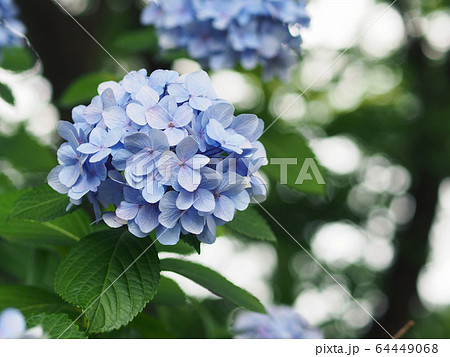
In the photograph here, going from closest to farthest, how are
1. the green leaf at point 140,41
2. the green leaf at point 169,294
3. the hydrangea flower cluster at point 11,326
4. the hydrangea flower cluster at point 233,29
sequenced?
the hydrangea flower cluster at point 11,326
the green leaf at point 169,294
the hydrangea flower cluster at point 233,29
the green leaf at point 140,41

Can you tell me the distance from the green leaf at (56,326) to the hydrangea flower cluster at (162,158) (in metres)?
0.22

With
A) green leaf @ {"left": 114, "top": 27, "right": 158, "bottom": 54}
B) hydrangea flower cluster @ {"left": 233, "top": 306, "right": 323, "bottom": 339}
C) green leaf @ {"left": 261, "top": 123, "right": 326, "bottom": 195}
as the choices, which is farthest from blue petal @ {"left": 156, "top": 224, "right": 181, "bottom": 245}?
green leaf @ {"left": 114, "top": 27, "right": 158, "bottom": 54}

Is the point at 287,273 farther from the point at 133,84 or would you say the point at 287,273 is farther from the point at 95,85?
the point at 133,84

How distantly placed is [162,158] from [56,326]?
0.38 m

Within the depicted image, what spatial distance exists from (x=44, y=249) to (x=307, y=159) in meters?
0.97

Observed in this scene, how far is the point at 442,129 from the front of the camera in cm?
491

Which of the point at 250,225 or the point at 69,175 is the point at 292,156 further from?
the point at 69,175

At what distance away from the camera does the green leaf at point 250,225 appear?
1287mm

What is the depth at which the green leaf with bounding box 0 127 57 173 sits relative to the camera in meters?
2.13

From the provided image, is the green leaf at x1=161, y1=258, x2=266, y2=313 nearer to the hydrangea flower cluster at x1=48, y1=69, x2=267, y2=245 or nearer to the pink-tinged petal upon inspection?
the hydrangea flower cluster at x1=48, y1=69, x2=267, y2=245

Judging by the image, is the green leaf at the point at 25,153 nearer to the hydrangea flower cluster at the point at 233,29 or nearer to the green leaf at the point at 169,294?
the hydrangea flower cluster at the point at 233,29

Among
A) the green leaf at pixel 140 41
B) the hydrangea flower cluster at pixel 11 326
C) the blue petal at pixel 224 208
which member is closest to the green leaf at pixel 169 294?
the blue petal at pixel 224 208

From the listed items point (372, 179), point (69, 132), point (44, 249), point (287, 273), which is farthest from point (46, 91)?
point (372, 179)

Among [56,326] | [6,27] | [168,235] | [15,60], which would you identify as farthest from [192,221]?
[15,60]
